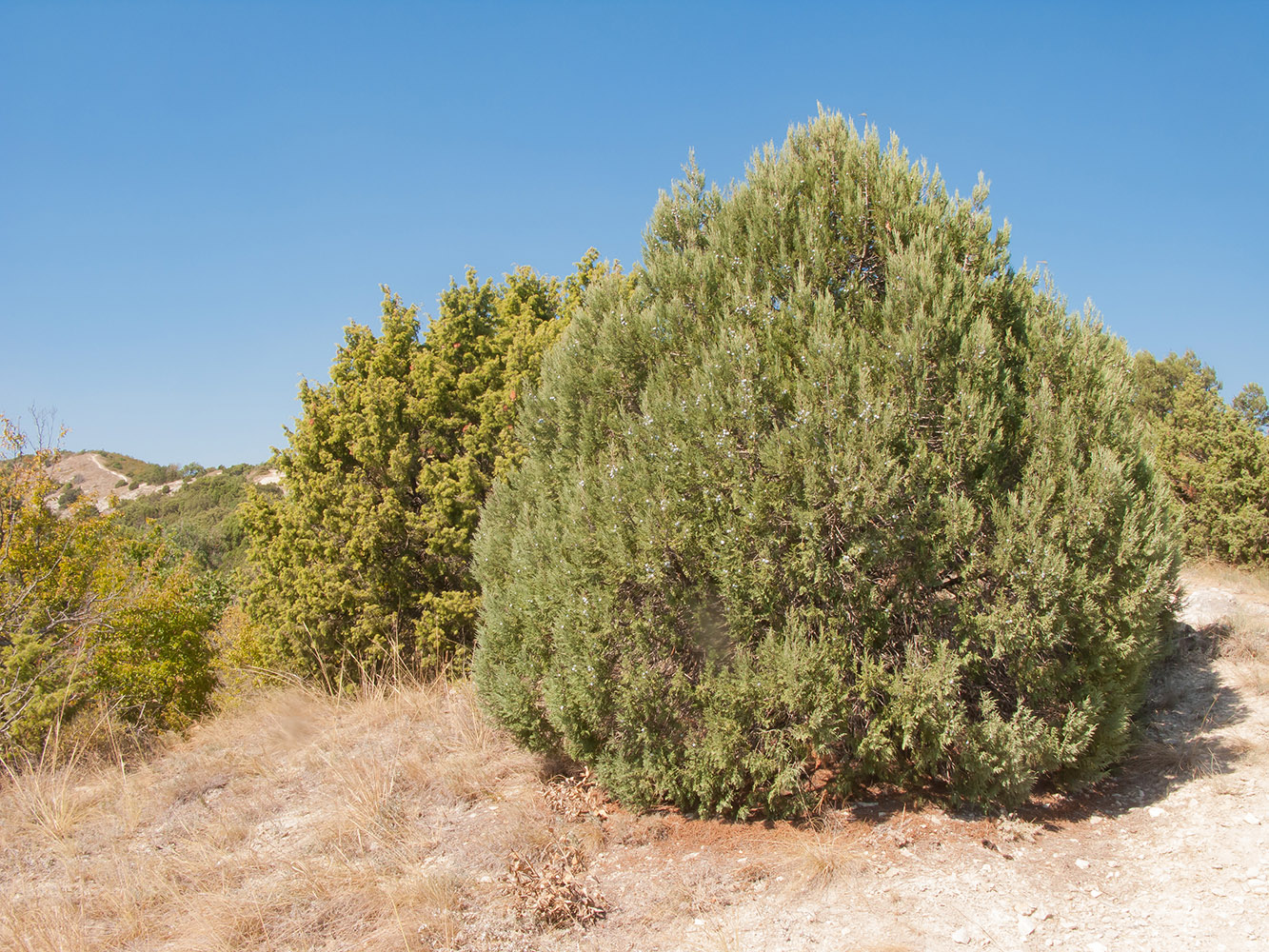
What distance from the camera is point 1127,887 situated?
356cm

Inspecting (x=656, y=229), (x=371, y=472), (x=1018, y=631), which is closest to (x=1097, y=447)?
(x=1018, y=631)

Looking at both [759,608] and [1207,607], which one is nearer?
[759,608]

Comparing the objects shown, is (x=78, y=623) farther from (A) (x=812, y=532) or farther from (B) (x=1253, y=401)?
(B) (x=1253, y=401)

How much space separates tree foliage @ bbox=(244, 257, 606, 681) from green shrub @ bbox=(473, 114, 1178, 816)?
11.5 ft

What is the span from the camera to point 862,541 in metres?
3.78

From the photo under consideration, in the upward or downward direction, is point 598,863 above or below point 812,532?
below

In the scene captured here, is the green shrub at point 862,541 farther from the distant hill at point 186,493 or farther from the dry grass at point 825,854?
the distant hill at point 186,493

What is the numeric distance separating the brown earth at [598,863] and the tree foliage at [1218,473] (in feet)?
21.7

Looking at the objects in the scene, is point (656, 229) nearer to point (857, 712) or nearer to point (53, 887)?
point (857, 712)

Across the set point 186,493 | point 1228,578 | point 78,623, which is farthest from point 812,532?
point 186,493

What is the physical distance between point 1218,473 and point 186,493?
56.3 meters

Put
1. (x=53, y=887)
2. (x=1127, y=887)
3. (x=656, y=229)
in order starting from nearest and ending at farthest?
(x=1127, y=887), (x=53, y=887), (x=656, y=229)

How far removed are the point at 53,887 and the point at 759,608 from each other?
4386 millimetres

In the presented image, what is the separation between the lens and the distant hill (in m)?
33.2
